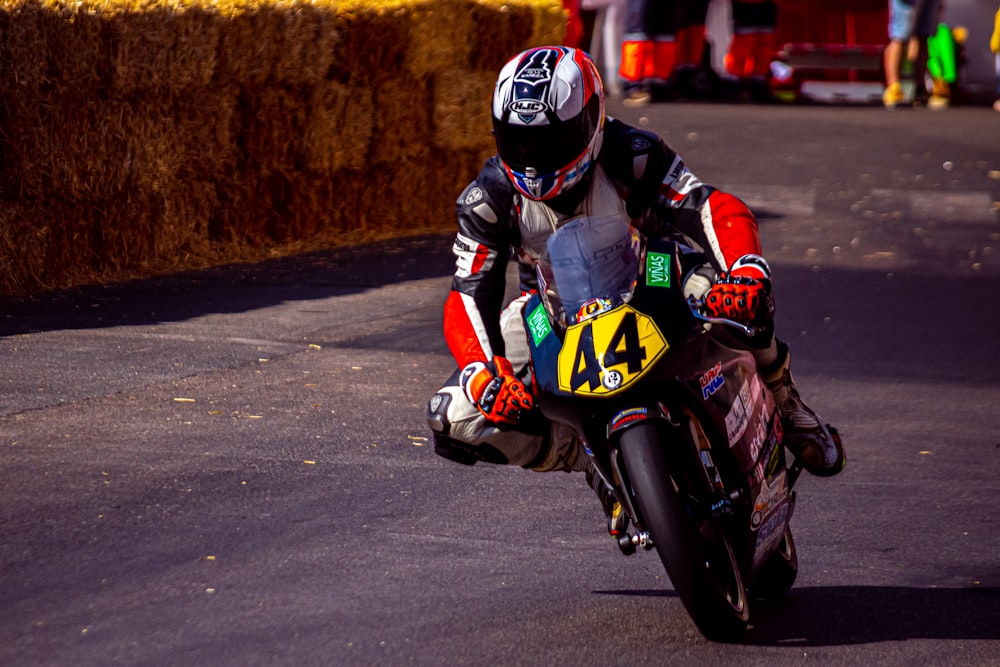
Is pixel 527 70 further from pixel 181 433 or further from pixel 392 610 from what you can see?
pixel 181 433

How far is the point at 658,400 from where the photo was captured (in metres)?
4.26

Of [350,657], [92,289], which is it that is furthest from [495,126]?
[92,289]

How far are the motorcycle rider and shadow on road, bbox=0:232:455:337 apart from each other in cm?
502

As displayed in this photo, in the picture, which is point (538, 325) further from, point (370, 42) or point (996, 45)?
point (996, 45)

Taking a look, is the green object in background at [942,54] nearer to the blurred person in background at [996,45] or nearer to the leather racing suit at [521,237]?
the blurred person in background at [996,45]

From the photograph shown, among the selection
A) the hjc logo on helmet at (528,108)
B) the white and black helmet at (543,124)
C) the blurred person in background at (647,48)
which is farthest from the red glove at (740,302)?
the blurred person in background at (647,48)

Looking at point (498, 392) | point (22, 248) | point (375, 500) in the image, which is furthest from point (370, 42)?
point (498, 392)

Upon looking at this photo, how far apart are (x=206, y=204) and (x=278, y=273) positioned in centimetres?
89

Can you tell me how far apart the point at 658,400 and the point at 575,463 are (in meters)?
0.54

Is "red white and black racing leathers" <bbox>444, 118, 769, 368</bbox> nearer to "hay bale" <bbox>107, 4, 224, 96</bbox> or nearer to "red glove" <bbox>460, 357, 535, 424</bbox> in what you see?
"red glove" <bbox>460, 357, 535, 424</bbox>

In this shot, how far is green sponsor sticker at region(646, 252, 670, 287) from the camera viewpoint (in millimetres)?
4309

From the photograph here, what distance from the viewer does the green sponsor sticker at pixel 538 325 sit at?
14.3 feet

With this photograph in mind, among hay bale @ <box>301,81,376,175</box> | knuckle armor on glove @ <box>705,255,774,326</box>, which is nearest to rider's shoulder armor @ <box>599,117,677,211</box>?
knuckle armor on glove @ <box>705,255,774,326</box>

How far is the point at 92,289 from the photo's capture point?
1060 centimetres
